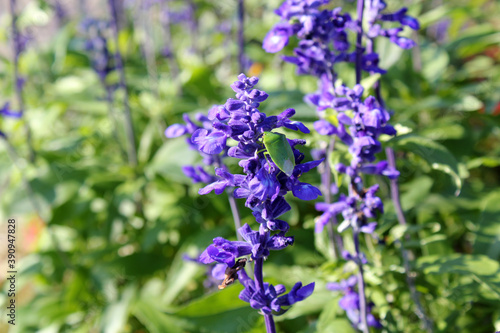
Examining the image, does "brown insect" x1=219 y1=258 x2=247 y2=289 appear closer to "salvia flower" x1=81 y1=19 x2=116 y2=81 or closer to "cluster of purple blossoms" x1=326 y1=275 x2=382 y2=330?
"cluster of purple blossoms" x1=326 y1=275 x2=382 y2=330

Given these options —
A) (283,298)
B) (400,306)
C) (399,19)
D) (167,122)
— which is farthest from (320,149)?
(167,122)

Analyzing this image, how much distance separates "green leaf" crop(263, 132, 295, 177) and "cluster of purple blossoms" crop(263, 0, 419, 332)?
1.90ft

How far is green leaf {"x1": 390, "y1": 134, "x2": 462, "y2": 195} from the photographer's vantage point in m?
1.98

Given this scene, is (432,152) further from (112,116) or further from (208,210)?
(112,116)

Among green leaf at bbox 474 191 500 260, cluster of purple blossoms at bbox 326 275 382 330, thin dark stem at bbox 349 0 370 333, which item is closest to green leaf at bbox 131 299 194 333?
cluster of purple blossoms at bbox 326 275 382 330

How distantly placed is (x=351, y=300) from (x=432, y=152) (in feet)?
2.46

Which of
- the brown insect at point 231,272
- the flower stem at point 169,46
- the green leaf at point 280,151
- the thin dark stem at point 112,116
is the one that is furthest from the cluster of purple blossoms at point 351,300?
the flower stem at point 169,46

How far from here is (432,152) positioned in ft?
6.80

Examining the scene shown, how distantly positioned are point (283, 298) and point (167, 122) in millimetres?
2740

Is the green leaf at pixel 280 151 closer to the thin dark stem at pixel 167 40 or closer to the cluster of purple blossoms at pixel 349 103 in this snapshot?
the cluster of purple blossoms at pixel 349 103

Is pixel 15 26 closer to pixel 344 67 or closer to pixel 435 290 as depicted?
Result: pixel 344 67

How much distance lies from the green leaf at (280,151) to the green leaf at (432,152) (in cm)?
93

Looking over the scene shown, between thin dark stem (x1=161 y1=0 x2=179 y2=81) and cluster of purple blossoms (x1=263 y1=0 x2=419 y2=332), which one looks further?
thin dark stem (x1=161 y1=0 x2=179 y2=81)

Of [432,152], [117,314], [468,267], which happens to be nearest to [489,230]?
[468,267]
